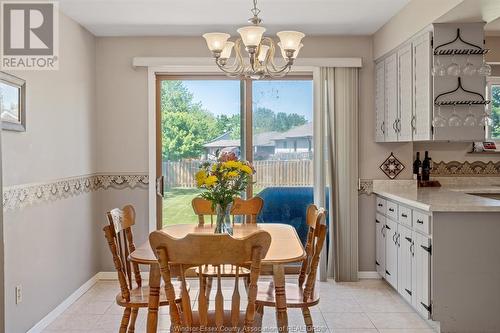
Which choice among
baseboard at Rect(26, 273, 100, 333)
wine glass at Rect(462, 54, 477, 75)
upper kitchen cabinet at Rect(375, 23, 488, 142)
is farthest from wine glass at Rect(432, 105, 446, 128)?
baseboard at Rect(26, 273, 100, 333)

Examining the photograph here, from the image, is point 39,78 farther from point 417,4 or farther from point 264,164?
point 417,4

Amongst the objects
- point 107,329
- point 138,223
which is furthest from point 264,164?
point 107,329

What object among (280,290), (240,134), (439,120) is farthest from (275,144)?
(280,290)

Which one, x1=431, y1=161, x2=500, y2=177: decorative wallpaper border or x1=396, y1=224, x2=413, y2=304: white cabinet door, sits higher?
x1=431, y1=161, x2=500, y2=177: decorative wallpaper border

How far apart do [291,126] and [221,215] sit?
2500 mm

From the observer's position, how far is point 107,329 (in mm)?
3807

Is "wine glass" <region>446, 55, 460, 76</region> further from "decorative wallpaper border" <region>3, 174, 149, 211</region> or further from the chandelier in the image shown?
"decorative wallpaper border" <region>3, 174, 149, 211</region>

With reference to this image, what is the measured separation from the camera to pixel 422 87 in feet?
13.2

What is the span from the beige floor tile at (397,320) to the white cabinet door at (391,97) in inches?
59.9

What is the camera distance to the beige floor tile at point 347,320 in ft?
12.7

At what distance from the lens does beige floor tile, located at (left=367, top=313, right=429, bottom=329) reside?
385 centimetres

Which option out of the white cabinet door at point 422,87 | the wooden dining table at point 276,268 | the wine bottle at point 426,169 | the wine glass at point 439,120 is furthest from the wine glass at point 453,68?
the wooden dining table at point 276,268

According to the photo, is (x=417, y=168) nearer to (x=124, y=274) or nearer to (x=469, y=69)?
(x=469, y=69)

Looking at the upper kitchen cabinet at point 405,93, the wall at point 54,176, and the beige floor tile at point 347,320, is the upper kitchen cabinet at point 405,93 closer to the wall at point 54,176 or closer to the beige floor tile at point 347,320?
the beige floor tile at point 347,320
